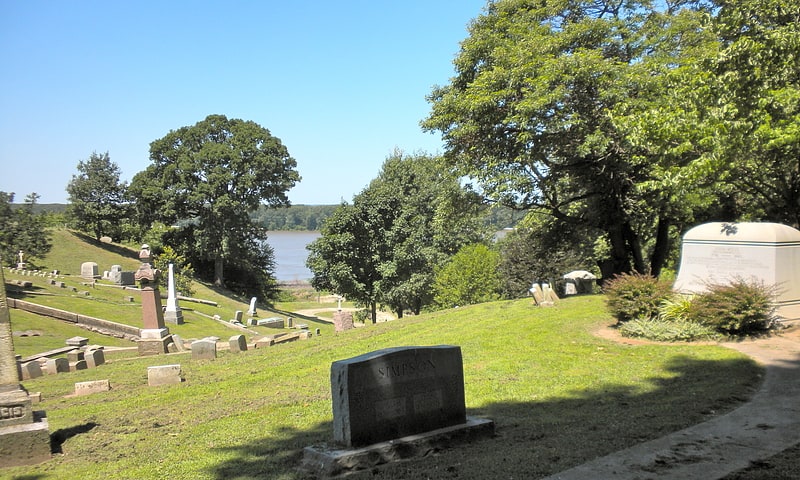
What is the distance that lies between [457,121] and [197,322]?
19460 mm

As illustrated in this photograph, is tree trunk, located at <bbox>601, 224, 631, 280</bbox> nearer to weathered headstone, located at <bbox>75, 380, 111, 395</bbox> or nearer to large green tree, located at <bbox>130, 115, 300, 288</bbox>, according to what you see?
weathered headstone, located at <bbox>75, 380, 111, 395</bbox>

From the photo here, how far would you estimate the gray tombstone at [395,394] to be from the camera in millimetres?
6375

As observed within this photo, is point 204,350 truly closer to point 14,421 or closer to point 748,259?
point 14,421

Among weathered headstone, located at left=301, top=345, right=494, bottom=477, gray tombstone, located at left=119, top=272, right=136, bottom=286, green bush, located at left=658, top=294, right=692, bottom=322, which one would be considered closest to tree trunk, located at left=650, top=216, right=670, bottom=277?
green bush, located at left=658, top=294, right=692, bottom=322

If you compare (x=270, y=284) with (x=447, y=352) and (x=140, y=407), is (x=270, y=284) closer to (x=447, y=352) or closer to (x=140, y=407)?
(x=140, y=407)

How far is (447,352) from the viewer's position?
718cm

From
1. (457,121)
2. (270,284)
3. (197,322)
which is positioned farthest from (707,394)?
(270,284)

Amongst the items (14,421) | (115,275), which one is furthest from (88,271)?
(14,421)

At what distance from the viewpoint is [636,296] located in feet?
46.2

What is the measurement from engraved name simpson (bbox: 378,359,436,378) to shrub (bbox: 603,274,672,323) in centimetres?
870

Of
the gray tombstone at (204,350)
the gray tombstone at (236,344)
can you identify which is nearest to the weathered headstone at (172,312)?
the gray tombstone at (236,344)

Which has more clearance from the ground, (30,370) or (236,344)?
(30,370)

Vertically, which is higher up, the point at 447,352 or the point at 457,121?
the point at 457,121

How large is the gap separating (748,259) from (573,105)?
7.49 metres
